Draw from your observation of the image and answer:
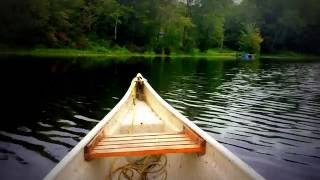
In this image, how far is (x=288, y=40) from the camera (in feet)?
306

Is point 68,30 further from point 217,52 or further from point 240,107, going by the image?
point 240,107

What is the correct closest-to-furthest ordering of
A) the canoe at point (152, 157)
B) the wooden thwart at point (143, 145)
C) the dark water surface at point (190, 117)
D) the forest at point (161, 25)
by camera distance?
1. the canoe at point (152, 157)
2. the wooden thwart at point (143, 145)
3. the dark water surface at point (190, 117)
4. the forest at point (161, 25)

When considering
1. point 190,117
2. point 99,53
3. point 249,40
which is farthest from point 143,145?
point 249,40

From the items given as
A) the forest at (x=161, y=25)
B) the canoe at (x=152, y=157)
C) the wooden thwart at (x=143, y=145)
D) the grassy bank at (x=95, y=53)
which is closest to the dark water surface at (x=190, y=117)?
the canoe at (x=152, y=157)

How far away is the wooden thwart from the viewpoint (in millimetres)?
5967

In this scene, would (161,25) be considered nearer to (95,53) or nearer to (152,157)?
Result: (95,53)

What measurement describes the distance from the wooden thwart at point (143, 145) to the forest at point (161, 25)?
50582 mm

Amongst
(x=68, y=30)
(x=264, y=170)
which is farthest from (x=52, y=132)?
(x=68, y=30)

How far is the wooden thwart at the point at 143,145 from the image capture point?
597 centimetres

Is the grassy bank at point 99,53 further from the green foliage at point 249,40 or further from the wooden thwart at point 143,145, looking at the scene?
the wooden thwart at point 143,145

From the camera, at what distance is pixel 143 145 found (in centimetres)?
643

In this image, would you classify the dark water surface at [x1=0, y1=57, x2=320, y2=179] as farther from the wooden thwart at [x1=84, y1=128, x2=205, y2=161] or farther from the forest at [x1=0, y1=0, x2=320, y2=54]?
the forest at [x1=0, y1=0, x2=320, y2=54]

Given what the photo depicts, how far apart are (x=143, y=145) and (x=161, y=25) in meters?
66.0

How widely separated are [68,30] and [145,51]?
47.1ft
